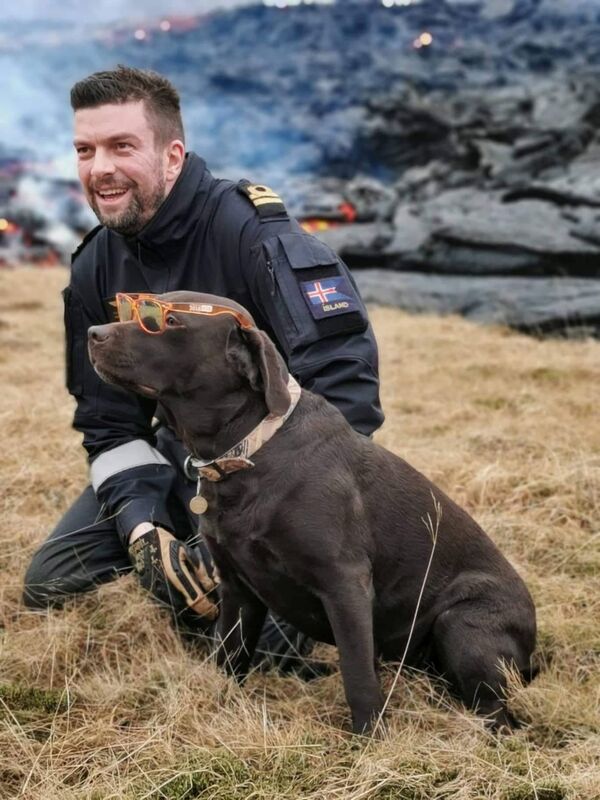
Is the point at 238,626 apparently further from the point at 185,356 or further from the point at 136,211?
the point at 136,211

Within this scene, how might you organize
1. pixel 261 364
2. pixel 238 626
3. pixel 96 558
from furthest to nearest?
pixel 96 558, pixel 238 626, pixel 261 364

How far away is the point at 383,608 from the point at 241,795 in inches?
35.0

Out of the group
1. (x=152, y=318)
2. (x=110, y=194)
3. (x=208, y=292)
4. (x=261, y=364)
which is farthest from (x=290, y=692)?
(x=110, y=194)

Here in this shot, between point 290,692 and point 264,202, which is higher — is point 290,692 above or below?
below

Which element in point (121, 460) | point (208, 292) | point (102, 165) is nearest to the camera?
point (102, 165)

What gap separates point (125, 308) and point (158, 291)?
3.52 ft

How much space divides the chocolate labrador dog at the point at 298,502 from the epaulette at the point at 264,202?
1.04 metres

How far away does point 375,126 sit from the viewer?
966 inches

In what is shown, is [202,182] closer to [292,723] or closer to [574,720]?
[292,723]

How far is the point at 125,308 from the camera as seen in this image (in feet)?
9.41

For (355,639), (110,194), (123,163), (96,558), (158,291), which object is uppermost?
(123,163)

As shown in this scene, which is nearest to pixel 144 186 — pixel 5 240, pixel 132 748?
pixel 132 748

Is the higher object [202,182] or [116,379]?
[202,182]

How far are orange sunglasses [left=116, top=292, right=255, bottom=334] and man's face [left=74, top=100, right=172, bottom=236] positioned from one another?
1.11 meters
